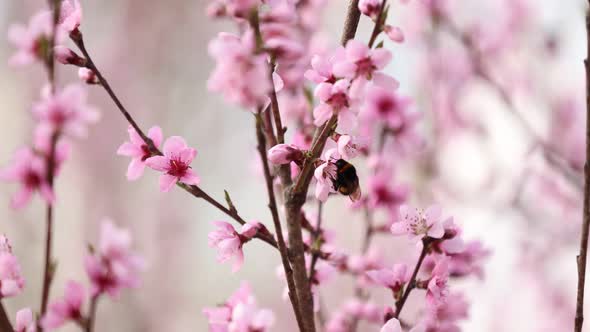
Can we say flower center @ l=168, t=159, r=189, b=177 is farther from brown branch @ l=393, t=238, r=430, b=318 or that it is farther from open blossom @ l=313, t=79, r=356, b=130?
brown branch @ l=393, t=238, r=430, b=318

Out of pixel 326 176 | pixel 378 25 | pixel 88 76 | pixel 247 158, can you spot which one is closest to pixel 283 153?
pixel 326 176

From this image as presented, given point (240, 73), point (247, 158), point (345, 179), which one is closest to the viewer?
point (240, 73)

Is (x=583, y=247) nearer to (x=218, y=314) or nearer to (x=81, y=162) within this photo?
(x=218, y=314)

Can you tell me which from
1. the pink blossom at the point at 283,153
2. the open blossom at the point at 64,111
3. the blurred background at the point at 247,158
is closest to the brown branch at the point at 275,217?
the pink blossom at the point at 283,153

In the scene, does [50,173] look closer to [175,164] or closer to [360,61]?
[175,164]

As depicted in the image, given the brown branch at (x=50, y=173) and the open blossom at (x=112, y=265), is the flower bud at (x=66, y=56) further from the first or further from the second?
the open blossom at (x=112, y=265)

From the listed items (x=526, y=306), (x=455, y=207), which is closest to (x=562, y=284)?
(x=526, y=306)

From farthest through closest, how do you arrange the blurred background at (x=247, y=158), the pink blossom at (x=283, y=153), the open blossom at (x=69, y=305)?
the blurred background at (x=247, y=158) → the open blossom at (x=69, y=305) → the pink blossom at (x=283, y=153)
